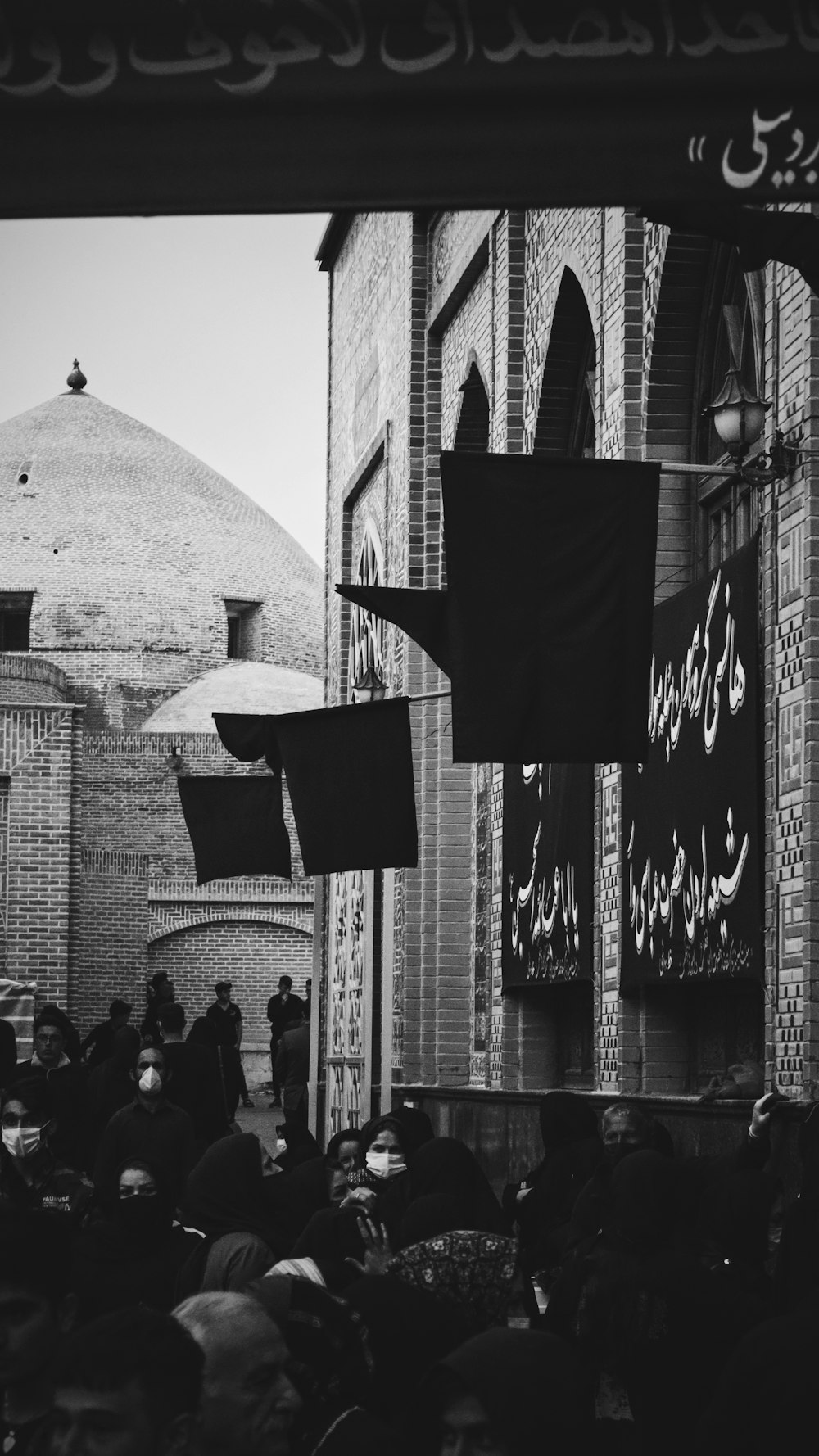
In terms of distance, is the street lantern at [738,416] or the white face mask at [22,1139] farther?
the street lantern at [738,416]

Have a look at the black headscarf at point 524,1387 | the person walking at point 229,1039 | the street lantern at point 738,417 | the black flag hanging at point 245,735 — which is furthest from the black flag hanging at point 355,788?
the person walking at point 229,1039

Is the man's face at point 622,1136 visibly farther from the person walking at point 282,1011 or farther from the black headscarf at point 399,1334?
the person walking at point 282,1011

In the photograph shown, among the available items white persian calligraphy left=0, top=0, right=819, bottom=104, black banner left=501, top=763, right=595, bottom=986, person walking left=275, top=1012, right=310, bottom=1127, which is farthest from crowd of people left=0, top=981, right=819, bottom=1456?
person walking left=275, top=1012, right=310, bottom=1127

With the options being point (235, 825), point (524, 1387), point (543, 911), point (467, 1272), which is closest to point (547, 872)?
point (543, 911)

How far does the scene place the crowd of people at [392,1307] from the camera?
3.36 metres

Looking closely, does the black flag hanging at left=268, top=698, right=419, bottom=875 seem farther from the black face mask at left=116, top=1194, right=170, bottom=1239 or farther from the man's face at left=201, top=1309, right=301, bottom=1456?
the man's face at left=201, top=1309, right=301, bottom=1456

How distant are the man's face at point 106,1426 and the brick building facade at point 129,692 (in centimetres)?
2670

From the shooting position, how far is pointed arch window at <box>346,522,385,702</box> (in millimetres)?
18953

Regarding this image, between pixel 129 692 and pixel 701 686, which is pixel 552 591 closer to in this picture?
pixel 701 686

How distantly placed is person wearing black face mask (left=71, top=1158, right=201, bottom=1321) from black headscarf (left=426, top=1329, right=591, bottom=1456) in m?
2.55

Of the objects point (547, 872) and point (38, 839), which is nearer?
point (547, 872)

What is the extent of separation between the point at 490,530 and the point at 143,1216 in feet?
9.56

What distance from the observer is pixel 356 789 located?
11109 mm

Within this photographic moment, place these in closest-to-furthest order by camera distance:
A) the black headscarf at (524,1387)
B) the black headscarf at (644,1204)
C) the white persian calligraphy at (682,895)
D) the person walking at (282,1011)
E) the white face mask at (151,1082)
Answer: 1. the black headscarf at (524,1387)
2. the black headscarf at (644,1204)
3. the white face mask at (151,1082)
4. the white persian calligraphy at (682,895)
5. the person walking at (282,1011)
